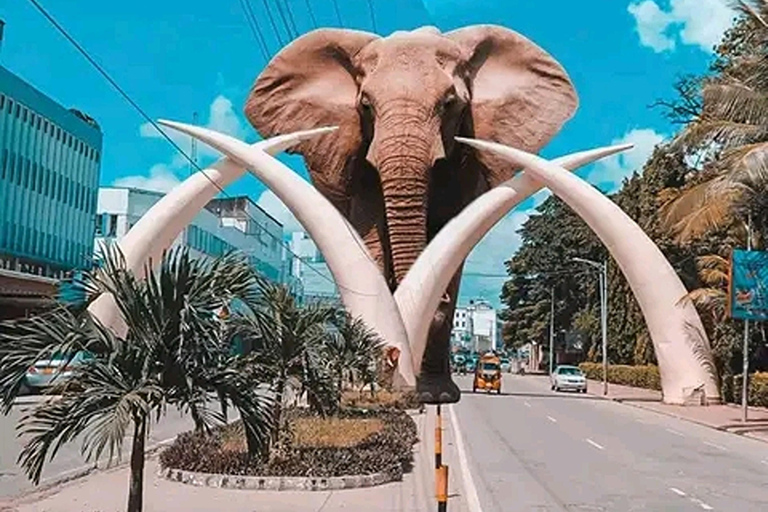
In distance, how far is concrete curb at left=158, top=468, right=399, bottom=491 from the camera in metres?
11.9

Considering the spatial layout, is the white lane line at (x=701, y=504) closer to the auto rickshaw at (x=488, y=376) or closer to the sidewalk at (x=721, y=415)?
the sidewalk at (x=721, y=415)

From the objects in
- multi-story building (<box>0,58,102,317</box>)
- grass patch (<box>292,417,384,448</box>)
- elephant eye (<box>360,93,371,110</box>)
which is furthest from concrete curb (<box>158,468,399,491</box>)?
multi-story building (<box>0,58,102,317</box>)

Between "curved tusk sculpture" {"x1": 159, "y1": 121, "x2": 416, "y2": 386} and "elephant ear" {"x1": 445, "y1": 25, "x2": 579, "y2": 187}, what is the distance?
3547 millimetres

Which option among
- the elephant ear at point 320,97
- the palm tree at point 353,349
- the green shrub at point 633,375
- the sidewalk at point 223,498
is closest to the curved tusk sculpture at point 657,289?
the elephant ear at point 320,97

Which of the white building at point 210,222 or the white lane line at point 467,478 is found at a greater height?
the white building at point 210,222

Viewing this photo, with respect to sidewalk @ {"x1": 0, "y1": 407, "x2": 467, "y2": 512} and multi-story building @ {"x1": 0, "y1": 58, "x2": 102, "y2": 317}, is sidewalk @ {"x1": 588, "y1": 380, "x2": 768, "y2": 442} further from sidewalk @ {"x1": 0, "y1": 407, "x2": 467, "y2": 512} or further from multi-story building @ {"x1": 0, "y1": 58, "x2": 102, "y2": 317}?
multi-story building @ {"x1": 0, "y1": 58, "x2": 102, "y2": 317}

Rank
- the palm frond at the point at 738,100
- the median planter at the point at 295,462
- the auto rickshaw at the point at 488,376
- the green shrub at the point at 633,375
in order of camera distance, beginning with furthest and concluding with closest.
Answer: the green shrub at the point at 633,375 < the auto rickshaw at the point at 488,376 < the palm frond at the point at 738,100 < the median planter at the point at 295,462

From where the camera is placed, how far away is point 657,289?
28562mm

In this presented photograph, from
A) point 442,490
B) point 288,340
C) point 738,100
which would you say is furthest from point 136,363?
point 738,100

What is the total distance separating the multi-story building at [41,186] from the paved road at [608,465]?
20.2m

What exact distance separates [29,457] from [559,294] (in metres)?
73.3

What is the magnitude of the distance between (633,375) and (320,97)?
33.9 metres

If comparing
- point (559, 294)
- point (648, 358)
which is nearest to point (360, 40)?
point (648, 358)

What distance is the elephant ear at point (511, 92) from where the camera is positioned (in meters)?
22.5
